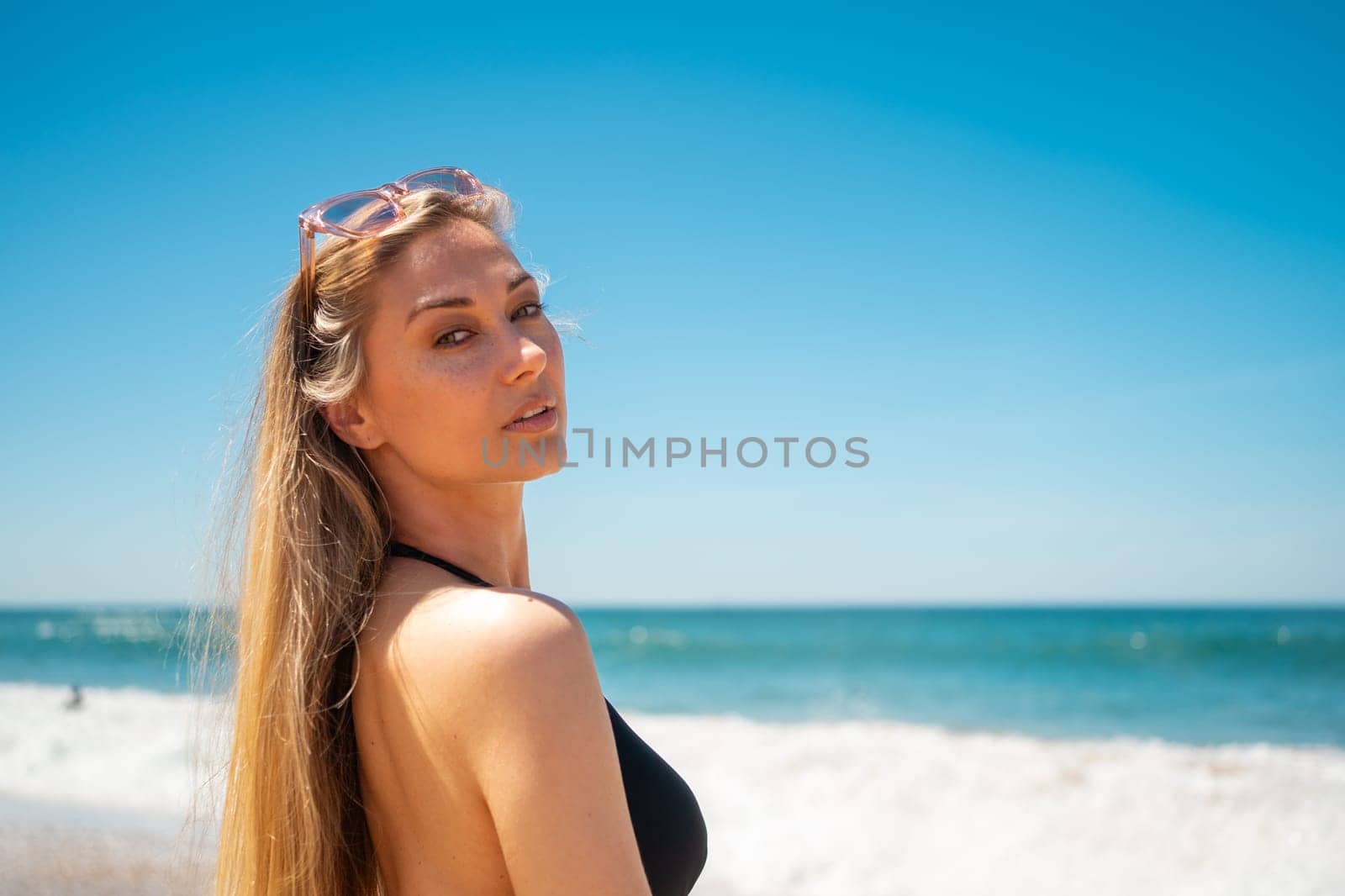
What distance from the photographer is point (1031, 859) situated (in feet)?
22.1

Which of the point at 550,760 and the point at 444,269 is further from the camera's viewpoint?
the point at 444,269

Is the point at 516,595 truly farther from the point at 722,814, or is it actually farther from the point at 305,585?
the point at 722,814

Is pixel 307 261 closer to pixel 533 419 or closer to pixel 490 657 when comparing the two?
pixel 533 419

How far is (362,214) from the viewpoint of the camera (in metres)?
1.77

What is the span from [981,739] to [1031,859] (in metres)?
4.21

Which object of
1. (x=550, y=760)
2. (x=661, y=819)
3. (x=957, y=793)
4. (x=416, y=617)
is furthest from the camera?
(x=957, y=793)

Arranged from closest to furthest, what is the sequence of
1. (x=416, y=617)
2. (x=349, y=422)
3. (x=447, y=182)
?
(x=416, y=617) < (x=349, y=422) < (x=447, y=182)

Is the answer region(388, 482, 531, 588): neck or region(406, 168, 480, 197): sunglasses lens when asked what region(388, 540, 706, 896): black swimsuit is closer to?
region(388, 482, 531, 588): neck

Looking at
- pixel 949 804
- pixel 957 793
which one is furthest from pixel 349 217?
pixel 957 793

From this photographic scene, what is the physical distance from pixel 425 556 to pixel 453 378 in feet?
1.03

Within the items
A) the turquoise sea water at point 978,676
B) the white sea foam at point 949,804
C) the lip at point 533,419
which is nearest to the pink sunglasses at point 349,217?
the lip at point 533,419

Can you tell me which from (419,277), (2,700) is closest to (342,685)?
(419,277)

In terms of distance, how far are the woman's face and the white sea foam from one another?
16.4 ft

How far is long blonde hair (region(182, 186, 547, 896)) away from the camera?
4.94 ft
